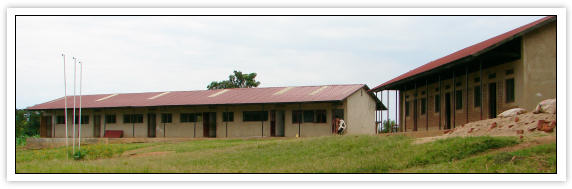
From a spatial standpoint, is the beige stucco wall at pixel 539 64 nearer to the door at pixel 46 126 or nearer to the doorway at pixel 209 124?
the doorway at pixel 209 124

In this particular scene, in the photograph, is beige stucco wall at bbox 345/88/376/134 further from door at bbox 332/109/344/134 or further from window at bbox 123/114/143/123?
window at bbox 123/114/143/123

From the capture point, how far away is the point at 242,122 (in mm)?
36031

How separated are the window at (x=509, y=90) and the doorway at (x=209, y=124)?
19604mm

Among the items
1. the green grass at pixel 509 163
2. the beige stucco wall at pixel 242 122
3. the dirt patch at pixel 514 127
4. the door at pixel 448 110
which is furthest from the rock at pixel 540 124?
the beige stucco wall at pixel 242 122

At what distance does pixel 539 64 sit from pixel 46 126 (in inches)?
1345

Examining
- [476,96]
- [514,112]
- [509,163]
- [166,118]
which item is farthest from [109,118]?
[509,163]

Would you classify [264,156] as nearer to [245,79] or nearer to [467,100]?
[467,100]

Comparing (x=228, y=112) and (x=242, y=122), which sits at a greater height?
(x=228, y=112)

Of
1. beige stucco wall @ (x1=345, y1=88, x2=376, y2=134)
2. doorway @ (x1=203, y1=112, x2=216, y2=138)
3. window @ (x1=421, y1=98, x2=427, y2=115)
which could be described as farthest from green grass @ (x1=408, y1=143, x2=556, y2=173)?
doorway @ (x1=203, y1=112, x2=216, y2=138)

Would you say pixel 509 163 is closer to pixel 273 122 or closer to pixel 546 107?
pixel 546 107

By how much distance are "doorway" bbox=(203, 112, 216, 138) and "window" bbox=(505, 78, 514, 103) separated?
64.3 ft

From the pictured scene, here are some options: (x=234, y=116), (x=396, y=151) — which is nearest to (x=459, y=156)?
(x=396, y=151)

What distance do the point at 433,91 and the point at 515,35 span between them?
8.90 metres

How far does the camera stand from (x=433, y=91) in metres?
28.5
